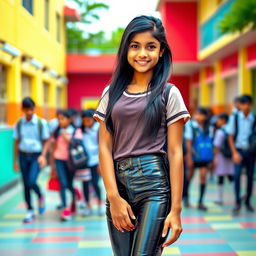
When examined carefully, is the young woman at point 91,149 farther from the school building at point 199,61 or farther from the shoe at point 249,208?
the school building at point 199,61

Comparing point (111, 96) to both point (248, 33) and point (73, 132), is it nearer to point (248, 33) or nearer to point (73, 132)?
point (73, 132)

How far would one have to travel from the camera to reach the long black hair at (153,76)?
115 inches

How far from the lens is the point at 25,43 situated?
36.0 feet

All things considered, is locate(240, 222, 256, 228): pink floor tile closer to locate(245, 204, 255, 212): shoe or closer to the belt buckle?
locate(245, 204, 255, 212): shoe

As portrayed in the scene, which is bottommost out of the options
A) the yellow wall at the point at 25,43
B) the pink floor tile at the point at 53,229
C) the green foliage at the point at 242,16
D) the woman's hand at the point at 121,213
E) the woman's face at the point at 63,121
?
the pink floor tile at the point at 53,229

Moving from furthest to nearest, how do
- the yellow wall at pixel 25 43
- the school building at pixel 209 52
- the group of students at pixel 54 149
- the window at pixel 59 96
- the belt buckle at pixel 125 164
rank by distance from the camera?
the window at pixel 59 96 → the school building at pixel 209 52 → the group of students at pixel 54 149 → the yellow wall at pixel 25 43 → the belt buckle at pixel 125 164

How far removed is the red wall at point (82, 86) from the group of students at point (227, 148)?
17746 millimetres

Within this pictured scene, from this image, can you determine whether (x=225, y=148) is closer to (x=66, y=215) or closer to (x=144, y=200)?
(x=66, y=215)

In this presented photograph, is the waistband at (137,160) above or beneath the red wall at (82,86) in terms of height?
beneath

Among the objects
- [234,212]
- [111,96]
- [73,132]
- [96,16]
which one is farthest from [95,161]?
[96,16]

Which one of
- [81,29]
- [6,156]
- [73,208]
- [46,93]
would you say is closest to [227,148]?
[73,208]

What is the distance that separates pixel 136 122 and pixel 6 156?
28.1 ft

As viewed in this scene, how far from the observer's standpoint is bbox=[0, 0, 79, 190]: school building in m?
6.93

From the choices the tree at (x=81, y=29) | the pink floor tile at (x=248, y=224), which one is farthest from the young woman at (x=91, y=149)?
the tree at (x=81, y=29)
